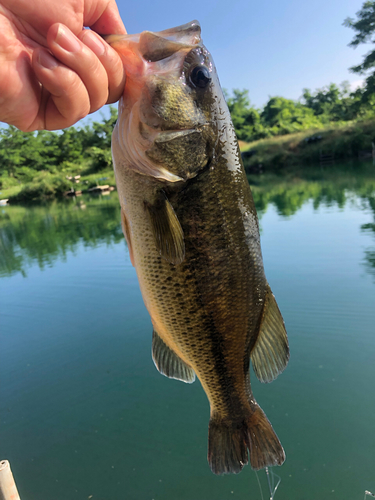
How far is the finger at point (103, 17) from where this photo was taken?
4.17 feet

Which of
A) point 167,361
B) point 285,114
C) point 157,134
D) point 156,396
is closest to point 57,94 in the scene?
point 157,134

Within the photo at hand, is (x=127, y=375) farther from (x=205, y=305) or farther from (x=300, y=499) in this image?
(x=205, y=305)

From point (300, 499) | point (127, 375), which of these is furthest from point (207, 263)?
point (127, 375)

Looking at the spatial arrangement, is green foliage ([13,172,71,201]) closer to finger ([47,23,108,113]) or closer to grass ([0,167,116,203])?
grass ([0,167,116,203])

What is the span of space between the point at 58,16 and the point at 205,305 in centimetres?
124

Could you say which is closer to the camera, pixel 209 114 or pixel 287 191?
pixel 209 114

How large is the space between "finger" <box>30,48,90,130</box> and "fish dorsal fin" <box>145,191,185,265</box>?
1.54ft

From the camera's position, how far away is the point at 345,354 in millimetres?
5336

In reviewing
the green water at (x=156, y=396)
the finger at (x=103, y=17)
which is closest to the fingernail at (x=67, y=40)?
the finger at (x=103, y=17)

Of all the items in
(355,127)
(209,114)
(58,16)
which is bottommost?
(209,114)

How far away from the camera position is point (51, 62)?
107cm

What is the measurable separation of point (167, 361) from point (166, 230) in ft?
2.56

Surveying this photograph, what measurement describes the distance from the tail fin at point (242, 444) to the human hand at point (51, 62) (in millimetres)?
1669

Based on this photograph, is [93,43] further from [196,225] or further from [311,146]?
[311,146]
